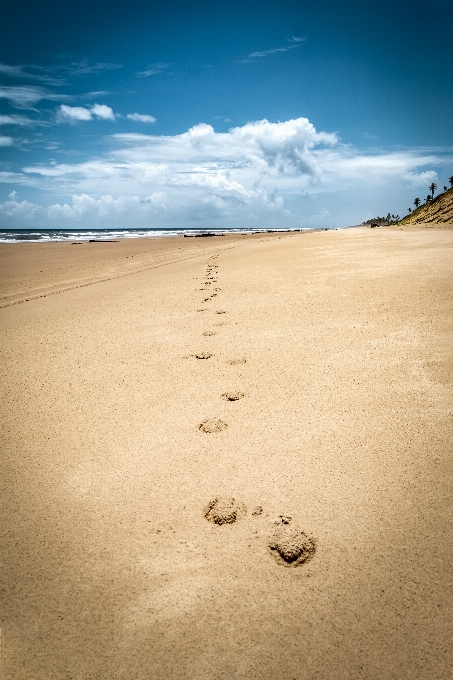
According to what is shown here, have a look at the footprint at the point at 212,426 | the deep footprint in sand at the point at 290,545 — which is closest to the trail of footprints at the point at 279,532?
the deep footprint in sand at the point at 290,545

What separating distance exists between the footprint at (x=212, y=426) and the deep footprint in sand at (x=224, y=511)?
504 mm

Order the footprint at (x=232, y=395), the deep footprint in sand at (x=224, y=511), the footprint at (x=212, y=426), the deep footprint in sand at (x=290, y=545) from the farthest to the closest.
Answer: the footprint at (x=232, y=395) < the footprint at (x=212, y=426) < the deep footprint in sand at (x=224, y=511) < the deep footprint in sand at (x=290, y=545)

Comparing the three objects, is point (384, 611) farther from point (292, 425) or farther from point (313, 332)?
point (313, 332)

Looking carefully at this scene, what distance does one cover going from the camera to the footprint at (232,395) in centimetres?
229

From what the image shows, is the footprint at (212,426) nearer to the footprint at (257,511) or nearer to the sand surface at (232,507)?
the sand surface at (232,507)

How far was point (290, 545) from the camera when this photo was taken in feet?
4.22

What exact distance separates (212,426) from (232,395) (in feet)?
1.14

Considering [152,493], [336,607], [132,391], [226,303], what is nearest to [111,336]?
[132,391]

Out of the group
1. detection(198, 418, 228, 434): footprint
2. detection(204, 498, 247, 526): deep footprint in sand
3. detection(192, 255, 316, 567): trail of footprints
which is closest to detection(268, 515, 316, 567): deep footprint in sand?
detection(192, 255, 316, 567): trail of footprints

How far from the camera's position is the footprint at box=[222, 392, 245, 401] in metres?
2.29

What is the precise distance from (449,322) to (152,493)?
2881mm

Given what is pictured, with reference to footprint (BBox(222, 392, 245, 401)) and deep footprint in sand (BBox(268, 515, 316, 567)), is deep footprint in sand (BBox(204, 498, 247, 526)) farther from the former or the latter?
footprint (BBox(222, 392, 245, 401))

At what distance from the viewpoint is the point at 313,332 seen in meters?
3.23

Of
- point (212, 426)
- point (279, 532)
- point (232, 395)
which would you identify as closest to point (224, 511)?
point (279, 532)
